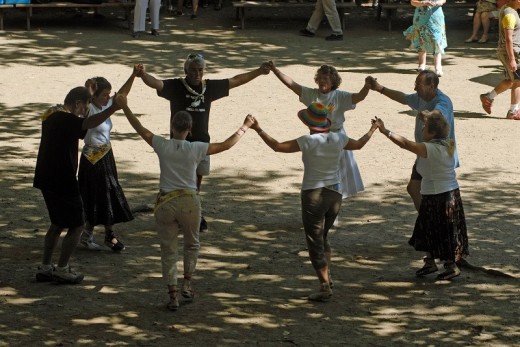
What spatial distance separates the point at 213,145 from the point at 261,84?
29.3 ft

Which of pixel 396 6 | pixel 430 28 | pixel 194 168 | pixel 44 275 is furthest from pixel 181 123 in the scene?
pixel 396 6

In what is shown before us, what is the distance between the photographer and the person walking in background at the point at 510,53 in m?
15.0

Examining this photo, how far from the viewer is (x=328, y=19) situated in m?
21.5

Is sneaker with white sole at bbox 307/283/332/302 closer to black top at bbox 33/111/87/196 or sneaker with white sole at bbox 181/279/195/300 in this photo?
sneaker with white sole at bbox 181/279/195/300

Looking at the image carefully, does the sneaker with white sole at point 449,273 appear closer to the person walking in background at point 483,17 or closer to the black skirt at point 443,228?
the black skirt at point 443,228

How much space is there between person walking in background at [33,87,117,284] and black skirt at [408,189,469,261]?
2634 millimetres

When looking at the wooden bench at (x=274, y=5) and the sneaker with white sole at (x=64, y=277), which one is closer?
the sneaker with white sole at (x=64, y=277)

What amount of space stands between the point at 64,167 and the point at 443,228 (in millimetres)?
3028

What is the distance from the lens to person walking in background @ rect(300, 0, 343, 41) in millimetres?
21375

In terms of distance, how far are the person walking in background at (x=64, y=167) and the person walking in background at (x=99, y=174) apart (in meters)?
0.66

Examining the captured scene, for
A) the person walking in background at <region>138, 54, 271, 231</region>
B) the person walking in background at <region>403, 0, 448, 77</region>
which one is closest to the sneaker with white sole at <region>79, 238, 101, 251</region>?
the person walking in background at <region>138, 54, 271, 231</region>

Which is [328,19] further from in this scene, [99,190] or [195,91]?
[99,190]

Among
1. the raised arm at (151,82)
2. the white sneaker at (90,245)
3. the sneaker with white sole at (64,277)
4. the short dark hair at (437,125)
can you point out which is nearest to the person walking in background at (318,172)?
the short dark hair at (437,125)

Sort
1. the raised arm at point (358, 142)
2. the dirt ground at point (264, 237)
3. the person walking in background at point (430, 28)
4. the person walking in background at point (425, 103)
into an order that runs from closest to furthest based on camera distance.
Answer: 1. the dirt ground at point (264, 237)
2. the raised arm at point (358, 142)
3. the person walking in background at point (425, 103)
4. the person walking in background at point (430, 28)
